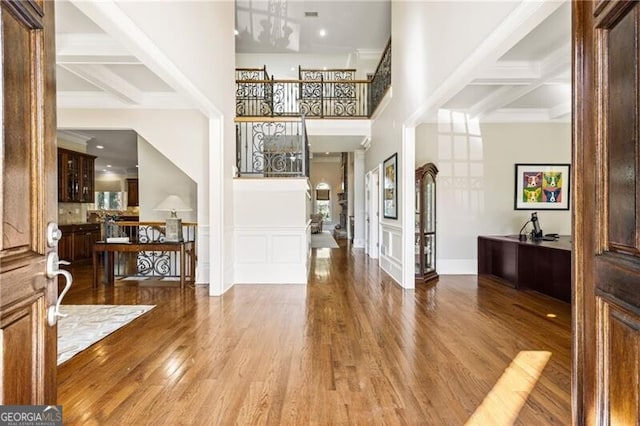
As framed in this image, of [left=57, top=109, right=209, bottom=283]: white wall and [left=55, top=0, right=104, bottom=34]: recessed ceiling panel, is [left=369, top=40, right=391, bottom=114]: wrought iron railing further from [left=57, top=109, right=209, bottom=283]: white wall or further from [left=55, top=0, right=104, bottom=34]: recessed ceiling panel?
[left=55, top=0, right=104, bottom=34]: recessed ceiling panel

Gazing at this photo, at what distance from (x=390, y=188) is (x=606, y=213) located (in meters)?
4.81

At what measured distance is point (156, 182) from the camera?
20.1 ft

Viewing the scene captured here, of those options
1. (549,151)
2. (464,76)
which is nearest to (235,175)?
(464,76)

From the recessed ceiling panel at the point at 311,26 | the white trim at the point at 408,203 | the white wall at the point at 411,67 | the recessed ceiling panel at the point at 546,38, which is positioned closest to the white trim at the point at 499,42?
the white wall at the point at 411,67

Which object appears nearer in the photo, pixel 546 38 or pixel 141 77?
pixel 546 38

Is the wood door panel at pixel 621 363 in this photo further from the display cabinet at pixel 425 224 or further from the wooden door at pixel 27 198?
the display cabinet at pixel 425 224

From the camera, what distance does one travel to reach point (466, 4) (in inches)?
111

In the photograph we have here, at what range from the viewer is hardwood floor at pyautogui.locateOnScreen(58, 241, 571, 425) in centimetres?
192

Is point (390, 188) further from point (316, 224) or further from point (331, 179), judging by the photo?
point (331, 179)

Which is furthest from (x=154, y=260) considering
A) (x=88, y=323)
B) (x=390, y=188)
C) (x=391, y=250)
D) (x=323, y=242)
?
(x=323, y=242)

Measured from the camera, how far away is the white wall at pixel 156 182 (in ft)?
20.0

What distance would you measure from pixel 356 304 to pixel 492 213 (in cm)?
352

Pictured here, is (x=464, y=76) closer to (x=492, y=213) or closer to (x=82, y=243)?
(x=492, y=213)

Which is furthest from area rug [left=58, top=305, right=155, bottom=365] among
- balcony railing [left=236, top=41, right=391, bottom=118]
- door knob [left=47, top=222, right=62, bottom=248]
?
balcony railing [left=236, top=41, right=391, bottom=118]
